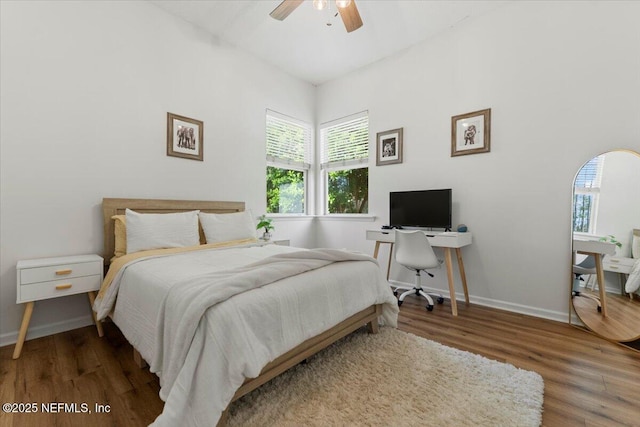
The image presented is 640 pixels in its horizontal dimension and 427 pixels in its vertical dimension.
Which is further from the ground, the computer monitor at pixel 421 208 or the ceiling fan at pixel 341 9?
the ceiling fan at pixel 341 9

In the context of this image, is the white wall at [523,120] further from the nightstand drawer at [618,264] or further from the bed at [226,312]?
the bed at [226,312]

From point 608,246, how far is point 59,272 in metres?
4.13

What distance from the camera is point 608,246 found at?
→ 2236 millimetres

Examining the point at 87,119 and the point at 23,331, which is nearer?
the point at 23,331

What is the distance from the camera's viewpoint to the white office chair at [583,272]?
91.4 inches

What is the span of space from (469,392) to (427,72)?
10.6 feet

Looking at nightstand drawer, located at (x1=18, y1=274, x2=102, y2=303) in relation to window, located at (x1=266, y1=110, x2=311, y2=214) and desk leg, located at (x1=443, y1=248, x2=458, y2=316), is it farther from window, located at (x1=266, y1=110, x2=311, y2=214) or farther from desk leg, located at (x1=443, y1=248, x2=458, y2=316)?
desk leg, located at (x1=443, y1=248, x2=458, y2=316)

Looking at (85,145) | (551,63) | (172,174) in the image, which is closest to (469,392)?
(551,63)

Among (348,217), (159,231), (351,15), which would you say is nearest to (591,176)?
(351,15)

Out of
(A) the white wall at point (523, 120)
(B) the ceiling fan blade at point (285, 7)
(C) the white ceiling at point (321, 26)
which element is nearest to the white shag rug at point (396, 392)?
(A) the white wall at point (523, 120)

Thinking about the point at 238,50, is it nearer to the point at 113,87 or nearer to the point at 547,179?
the point at 113,87

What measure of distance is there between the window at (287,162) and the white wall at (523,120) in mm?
1575

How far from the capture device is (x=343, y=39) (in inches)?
131

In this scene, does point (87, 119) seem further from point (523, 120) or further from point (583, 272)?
point (583, 272)
